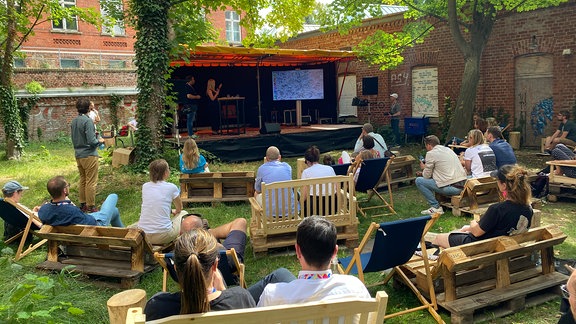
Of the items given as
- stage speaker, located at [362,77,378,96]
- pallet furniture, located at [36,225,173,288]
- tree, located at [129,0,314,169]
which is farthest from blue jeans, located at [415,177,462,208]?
stage speaker, located at [362,77,378,96]

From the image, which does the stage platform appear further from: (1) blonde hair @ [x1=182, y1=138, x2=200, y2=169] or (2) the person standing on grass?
(2) the person standing on grass

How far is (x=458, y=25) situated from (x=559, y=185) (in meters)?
5.21

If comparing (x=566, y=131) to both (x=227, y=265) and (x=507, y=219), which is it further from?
(x=227, y=265)

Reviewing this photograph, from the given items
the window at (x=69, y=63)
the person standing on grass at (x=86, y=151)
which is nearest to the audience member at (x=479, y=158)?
the person standing on grass at (x=86, y=151)

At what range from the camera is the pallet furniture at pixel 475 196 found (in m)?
6.09

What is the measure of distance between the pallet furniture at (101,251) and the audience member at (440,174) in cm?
389

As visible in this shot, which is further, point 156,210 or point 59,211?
point 156,210

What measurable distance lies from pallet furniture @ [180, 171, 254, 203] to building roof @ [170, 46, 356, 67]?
13.0 feet

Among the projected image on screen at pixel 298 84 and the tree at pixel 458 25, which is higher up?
the tree at pixel 458 25

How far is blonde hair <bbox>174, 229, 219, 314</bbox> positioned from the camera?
196 centimetres

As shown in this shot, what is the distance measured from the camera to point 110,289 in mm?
4305

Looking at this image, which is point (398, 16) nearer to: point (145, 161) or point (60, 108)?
point (145, 161)

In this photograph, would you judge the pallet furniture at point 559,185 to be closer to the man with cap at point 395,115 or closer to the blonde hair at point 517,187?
the blonde hair at point 517,187

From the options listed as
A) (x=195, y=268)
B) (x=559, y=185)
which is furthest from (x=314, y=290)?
(x=559, y=185)
